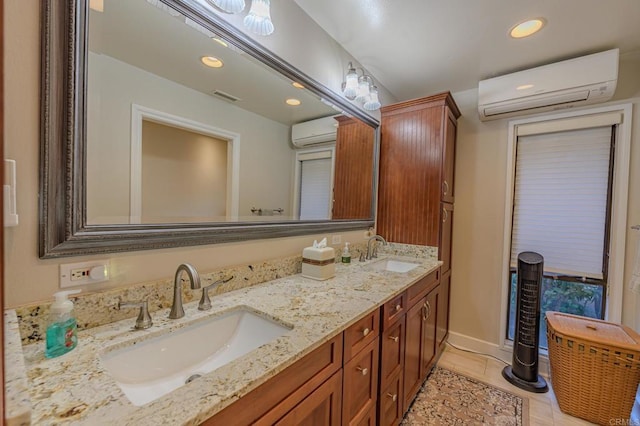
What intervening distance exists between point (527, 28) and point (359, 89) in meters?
1.07

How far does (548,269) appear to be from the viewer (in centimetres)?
220

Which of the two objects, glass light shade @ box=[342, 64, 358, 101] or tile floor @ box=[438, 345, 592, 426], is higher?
glass light shade @ box=[342, 64, 358, 101]

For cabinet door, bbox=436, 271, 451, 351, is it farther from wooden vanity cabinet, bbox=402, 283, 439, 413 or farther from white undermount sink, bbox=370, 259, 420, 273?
white undermount sink, bbox=370, 259, 420, 273

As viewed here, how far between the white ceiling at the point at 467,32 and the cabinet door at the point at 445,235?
1125mm

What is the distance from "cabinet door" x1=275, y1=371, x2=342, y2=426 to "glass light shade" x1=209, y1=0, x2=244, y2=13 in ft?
4.79

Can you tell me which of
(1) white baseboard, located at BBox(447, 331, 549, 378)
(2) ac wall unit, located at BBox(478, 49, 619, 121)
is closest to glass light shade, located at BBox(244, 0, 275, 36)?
(2) ac wall unit, located at BBox(478, 49, 619, 121)

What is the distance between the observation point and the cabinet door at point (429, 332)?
1.85 metres

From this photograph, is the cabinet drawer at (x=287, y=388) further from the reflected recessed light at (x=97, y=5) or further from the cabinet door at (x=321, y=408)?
the reflected recessed light at (x=97, y=5)

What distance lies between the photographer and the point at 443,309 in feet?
7.77

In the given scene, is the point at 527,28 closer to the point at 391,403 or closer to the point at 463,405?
the point at 391,403

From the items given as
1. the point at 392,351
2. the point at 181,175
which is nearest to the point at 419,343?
the point at 392,351

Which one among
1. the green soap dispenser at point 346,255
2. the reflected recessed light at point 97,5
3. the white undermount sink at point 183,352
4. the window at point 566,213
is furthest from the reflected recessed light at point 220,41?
the window at point 566,213

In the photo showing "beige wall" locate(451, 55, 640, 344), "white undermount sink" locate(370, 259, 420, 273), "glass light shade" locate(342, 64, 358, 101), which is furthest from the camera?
"beige wall" locate(451, 55, 640, 344)

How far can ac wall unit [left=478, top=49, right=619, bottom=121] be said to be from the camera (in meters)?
1.78
